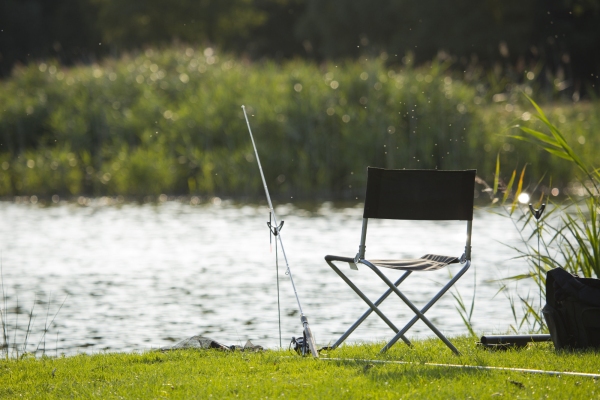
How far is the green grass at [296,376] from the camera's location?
152 inches

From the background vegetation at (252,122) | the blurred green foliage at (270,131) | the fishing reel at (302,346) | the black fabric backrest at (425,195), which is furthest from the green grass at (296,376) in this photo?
the blurred green foliage at (270,131)

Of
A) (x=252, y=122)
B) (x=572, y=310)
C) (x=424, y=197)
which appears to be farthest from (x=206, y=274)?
(x=252, y=122)

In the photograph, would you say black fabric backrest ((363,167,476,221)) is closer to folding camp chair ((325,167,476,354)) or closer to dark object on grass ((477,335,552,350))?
folding camp chair ((325,167,476,354))

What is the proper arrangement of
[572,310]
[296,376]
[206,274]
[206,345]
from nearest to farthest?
[296,376] → [572,310] → [206,345] → [206,274]

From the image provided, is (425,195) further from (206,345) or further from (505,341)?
(206,345)

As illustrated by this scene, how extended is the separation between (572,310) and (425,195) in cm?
84

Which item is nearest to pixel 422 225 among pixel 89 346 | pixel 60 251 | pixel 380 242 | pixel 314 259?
pixel 380 242

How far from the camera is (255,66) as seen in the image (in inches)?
698

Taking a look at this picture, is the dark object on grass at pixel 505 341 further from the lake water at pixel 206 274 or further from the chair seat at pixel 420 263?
the lake water at pixel 206 274

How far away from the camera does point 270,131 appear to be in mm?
15219

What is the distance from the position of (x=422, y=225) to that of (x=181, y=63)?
7318 millimetres

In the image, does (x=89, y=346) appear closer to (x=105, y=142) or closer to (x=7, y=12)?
(x=105, y=142)

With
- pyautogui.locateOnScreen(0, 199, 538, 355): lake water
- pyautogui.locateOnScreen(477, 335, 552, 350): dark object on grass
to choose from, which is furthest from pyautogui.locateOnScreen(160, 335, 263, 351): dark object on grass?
pyautogui.locateOnScreen(477, 335, 552, 350): dark object on grass

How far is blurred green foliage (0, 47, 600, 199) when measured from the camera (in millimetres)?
14617
